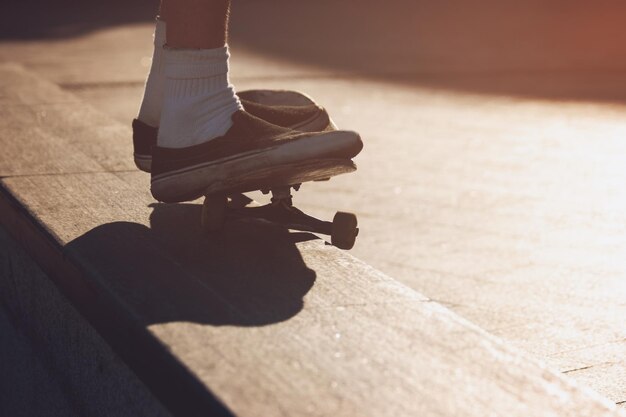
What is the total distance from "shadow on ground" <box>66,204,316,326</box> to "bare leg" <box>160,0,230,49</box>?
1.15 ft

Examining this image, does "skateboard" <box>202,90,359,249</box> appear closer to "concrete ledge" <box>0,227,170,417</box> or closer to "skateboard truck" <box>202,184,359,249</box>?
"skateboard truck" <box>202,184,359,249</box>

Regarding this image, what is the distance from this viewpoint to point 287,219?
2.17 metres

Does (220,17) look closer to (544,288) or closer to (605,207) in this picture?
(544,288)

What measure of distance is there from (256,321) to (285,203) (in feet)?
1.98

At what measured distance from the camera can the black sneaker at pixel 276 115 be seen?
2.16m

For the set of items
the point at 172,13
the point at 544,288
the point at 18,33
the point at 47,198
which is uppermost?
the point at 172,13

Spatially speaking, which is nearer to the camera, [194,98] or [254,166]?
[254,166]

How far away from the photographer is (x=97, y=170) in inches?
106

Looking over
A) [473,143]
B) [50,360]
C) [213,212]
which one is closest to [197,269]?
[213,212]

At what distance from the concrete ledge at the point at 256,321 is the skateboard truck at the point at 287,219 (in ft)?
0.09

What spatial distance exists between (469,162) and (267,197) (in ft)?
3.66

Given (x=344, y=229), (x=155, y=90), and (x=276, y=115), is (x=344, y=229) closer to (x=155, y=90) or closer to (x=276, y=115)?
(x=276, y=115)

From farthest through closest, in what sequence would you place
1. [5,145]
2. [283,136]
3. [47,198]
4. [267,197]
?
[267,197] → [5,145] → [47,198] → [283,136]

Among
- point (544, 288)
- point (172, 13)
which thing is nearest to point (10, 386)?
point (172, 13)
